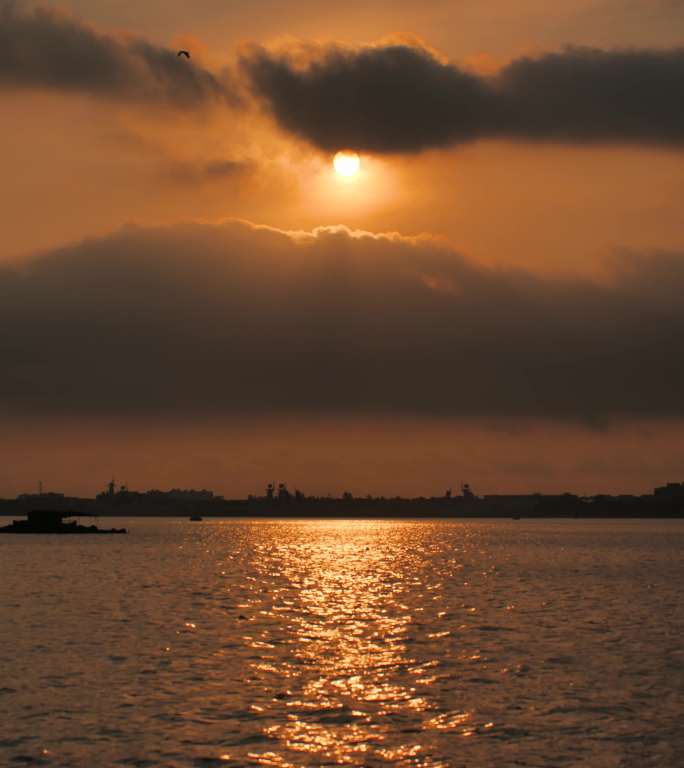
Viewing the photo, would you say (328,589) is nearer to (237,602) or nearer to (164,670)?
(237,602)

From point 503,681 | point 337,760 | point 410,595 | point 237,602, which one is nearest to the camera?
point 337,760

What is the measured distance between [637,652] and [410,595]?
1794 inches

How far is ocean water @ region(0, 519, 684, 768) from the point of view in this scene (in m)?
39.0

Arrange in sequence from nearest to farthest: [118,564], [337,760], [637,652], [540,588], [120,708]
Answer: [337,760]
[120,708]
[637,652]
[540,588]
[118,564]

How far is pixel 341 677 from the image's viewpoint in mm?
54031

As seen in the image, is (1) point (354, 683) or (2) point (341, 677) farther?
(2) point (341, 677)

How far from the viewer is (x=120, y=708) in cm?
4641

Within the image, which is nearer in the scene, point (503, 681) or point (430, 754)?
point (430, 754)

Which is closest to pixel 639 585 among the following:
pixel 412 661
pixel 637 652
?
pixel 637 652

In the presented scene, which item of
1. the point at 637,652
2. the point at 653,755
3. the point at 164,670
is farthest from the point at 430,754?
the point at 637,652

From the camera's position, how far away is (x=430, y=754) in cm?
3784

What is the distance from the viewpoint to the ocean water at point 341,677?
3897 centimetres

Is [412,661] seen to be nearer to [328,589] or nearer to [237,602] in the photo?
[237,602]

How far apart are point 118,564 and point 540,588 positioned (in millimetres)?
73046
